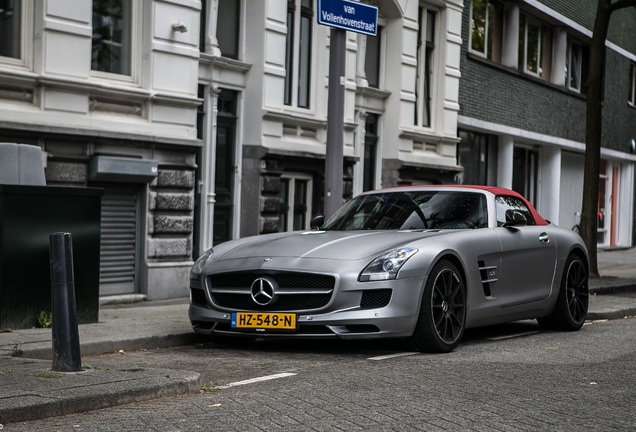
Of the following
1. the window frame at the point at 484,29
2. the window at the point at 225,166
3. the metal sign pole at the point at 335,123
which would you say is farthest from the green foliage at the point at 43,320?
the window frame at the point at 484,29

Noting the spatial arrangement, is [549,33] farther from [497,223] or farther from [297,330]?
[297,330]

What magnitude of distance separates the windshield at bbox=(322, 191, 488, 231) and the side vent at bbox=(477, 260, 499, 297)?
45 centimetres

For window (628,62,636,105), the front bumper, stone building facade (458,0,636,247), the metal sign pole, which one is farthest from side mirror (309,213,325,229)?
window (628,62,636,105)

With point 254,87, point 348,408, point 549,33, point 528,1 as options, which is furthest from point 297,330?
point 549,33

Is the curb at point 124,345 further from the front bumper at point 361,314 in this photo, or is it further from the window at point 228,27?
the window at point 228,27

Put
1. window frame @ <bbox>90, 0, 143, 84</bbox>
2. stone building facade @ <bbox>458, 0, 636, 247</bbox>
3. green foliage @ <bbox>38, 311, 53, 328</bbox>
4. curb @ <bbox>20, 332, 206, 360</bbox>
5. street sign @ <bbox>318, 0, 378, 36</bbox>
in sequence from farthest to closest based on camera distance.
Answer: stone building facade @ <bbox>458, 0, 636, 247</bbox> < window frame @ <bbox>90, 0, 143, 84</bbox> < street sign @ <bbox>318, 0, 378, 36</bbox> < green foliage @ <bbox>38, 311, 53, 328</bbox> < curb @ <bbox>20, 332, 206, 360</bbox>

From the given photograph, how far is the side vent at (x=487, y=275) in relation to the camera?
9062mm

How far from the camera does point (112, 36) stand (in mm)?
13352

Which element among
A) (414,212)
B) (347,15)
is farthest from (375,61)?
(414,212)

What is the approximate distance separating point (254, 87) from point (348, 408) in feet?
34.4

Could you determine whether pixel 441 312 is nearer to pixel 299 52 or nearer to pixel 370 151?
pixel 299 52

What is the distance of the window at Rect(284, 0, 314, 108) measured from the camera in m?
16.7

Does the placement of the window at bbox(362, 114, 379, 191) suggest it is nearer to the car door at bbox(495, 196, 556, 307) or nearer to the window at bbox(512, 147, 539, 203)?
the window at bbox(512, 147, 539, 203)

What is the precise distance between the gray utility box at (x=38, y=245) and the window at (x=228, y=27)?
6417mm
